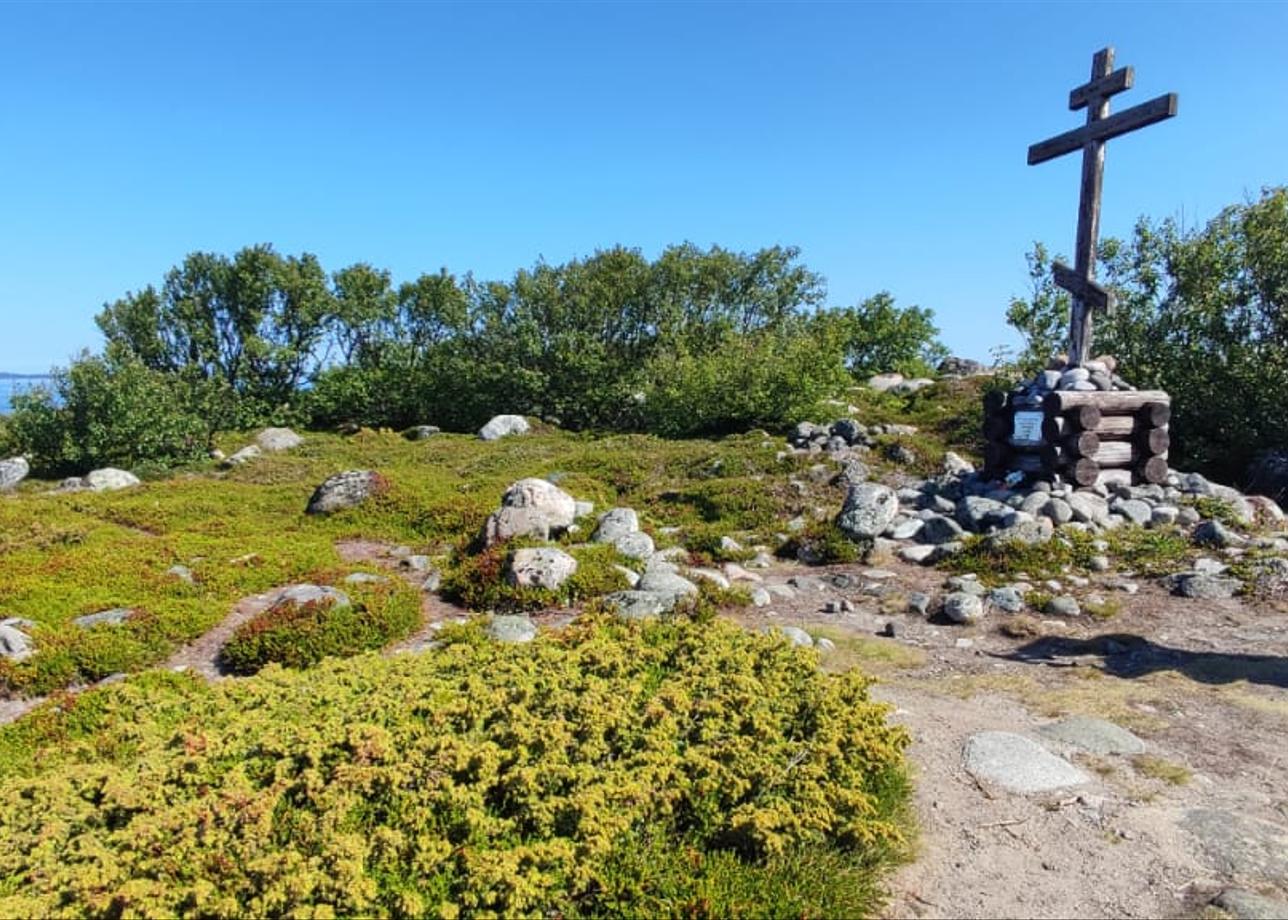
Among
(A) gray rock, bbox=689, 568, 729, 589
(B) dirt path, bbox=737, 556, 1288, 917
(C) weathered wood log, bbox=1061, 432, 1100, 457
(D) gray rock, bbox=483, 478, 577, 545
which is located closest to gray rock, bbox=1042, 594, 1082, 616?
(B) dirt path, bbox=737, 556, 1288, 917

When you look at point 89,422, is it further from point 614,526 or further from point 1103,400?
point 1103,400

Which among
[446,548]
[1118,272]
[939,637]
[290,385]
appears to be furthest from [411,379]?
[939,637]

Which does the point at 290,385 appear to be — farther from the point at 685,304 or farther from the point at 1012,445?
the point at 1012,445

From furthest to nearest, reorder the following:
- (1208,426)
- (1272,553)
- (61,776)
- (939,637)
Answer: (1208,426), (1272,553), (939,637), (61,776)

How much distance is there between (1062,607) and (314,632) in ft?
22.5

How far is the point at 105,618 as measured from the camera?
7.58 metres

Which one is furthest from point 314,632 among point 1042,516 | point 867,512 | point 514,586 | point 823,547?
point 1042,516

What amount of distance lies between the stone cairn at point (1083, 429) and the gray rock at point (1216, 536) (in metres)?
1.67

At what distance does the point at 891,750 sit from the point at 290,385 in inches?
1135

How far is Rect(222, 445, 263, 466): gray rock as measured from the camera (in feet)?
64.1

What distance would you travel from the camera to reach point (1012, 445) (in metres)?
12.0

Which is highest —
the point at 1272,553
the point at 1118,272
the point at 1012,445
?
the point at 1118,272

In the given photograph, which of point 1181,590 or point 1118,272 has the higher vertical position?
point 1118,272

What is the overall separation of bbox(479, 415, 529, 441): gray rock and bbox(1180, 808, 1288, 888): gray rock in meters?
21.8
